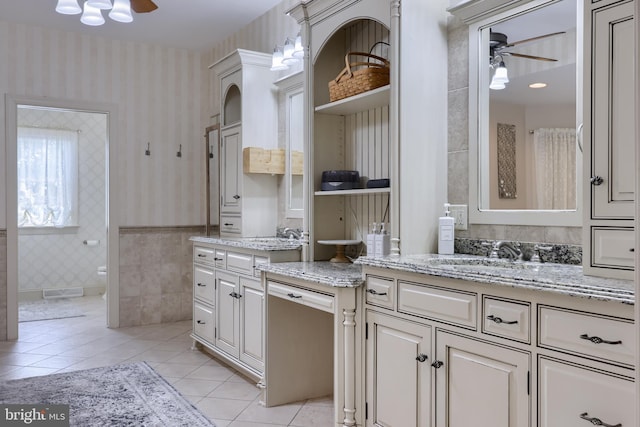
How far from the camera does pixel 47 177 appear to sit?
6.64 m

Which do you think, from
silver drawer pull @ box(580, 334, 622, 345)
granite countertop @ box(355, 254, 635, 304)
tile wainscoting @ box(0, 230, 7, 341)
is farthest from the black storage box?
tile wainscoting @ box(0, 230, 7, 341)

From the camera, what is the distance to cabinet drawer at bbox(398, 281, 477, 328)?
186cm

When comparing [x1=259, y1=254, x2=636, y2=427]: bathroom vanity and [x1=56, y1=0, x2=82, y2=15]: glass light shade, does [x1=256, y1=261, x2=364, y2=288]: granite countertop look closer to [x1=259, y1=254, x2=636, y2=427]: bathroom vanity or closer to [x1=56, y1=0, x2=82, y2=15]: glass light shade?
[x1=259, y1=254, x2=636, y2=427]: bathroom vanity

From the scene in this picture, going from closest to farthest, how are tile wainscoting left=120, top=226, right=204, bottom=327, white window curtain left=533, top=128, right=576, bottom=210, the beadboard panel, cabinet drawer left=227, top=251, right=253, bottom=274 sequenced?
white window curtain left=533, top=128, right=576, bottom=210 → cabinet drawer left=227, top=251, right=253, bottom=274 → the beadboard panel → tile wainscoting left=120, top=226, right=204, bottom=327

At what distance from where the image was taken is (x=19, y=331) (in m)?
4.93

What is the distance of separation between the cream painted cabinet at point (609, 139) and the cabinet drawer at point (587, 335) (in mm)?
287

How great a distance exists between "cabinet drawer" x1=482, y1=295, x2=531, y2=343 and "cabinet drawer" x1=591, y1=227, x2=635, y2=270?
→ 32 centimetres

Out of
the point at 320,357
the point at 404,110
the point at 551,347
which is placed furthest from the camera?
the point at 320,357

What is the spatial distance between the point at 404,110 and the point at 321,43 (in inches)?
35.0

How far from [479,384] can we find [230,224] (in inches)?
111

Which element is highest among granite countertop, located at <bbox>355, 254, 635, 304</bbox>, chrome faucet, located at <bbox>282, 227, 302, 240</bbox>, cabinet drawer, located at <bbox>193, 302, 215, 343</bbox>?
chrome faucet, located at <bbox>282, 227, 302, 240</bbox>

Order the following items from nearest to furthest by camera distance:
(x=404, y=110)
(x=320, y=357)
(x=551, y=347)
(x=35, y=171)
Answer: (x=551, y=347) → (x=404, y=110) → (x=320, y=357) → (x=35, y=171)

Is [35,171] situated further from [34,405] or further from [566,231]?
[566,231]

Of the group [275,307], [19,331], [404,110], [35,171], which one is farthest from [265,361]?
[35,171]
